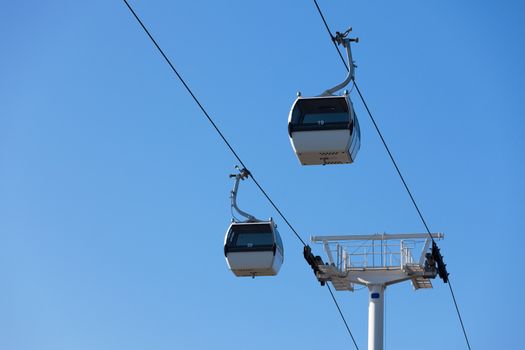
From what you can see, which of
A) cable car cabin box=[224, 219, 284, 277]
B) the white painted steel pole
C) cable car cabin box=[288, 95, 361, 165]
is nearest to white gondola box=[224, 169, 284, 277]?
cable car cabin box=[224, 219, 284, 277]

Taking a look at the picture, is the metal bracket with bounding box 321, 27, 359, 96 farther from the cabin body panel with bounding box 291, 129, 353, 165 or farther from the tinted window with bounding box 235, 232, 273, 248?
the tinted window with bounding box 235, 232, 273, 248

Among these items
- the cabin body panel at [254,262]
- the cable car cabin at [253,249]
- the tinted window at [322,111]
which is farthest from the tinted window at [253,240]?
the tinted window at [322,111]

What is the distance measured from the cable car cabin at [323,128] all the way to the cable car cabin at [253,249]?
3988 mm

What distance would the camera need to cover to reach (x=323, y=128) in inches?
932

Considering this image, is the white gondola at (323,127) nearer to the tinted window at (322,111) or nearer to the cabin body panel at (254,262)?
the tinted window at (322,111)

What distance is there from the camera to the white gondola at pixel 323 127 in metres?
23.7

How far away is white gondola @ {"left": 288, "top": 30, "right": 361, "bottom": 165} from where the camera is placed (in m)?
23.7

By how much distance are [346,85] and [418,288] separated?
10.2 meters

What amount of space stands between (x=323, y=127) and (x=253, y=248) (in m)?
4.60

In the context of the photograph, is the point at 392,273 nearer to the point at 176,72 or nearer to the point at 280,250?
the point at 280,250

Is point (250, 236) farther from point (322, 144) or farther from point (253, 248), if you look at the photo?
point (322, 144)

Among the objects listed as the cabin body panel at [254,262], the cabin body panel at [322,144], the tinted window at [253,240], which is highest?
the tinted window at [253,240]

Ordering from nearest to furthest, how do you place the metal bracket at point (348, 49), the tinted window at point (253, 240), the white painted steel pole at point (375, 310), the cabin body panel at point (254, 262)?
the metal bracket at point (348, 49) < the cabin body panel at point (254, 262) < the tinted window at point (253, 240) < the white painted steel pole at point (375, 310)

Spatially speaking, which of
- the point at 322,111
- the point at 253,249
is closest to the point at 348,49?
the point at 322,111
